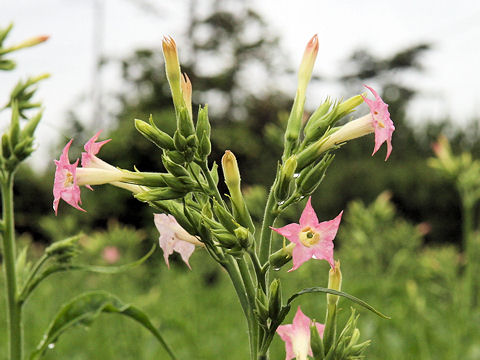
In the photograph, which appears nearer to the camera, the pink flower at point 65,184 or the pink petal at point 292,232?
the pink petal at point 292,232

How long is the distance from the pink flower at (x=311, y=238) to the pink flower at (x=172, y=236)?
23 cm

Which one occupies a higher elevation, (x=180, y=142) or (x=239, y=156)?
(x=180, y=142)

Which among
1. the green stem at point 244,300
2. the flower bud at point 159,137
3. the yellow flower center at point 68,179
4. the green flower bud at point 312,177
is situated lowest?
the green stem at point 244,300

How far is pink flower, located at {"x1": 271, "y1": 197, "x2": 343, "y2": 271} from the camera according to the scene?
2.86 ft

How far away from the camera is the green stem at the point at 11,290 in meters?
1.47

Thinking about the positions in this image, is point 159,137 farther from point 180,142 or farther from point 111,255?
point 111,255

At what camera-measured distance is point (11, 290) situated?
4.91ft

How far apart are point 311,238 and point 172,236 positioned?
0.97 ft

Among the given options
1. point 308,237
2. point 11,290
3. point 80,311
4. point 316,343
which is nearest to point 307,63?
point 308,237

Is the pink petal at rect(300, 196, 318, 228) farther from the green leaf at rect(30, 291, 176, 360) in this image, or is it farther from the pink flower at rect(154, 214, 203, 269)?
the green leaf at rect(30, 291, 176, 360)

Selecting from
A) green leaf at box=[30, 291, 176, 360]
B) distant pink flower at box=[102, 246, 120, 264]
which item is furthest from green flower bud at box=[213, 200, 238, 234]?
distant pink flower at box=[102, 246, 120, 264]

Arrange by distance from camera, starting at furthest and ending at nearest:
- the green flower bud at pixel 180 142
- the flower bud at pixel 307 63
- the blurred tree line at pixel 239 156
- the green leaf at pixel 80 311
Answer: the blurred tree line at pixel 239 156
the green leaf at pixel 80 311
the flower bud at pixel 307 63
the green flower bud at pixel 180 142

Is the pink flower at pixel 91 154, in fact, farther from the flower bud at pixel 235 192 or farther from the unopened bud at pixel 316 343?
the unopened bud at pixel 316 343

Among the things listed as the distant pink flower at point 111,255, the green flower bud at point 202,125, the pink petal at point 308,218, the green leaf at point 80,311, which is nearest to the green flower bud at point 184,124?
the green flower bud at point 202,125
